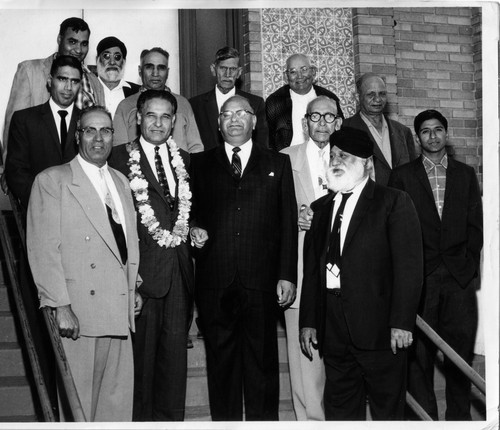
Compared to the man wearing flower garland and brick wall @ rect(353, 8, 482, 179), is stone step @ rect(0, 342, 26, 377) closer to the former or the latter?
the man wearing flower garland

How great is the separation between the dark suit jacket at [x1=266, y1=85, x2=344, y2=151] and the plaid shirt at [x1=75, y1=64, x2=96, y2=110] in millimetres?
1327

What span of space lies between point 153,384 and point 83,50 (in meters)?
2.49

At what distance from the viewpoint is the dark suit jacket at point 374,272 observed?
4.94m

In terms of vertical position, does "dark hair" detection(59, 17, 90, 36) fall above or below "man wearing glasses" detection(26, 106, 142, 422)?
above

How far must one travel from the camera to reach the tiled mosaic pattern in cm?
819

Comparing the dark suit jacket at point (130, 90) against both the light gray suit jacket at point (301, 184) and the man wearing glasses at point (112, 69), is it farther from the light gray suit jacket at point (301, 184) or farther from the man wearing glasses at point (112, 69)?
the light gray suit jacket at point (301, 184)

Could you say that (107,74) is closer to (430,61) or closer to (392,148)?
(392,148)

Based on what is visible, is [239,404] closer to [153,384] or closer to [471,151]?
[153,384]

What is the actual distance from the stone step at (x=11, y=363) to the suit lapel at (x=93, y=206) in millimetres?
1278

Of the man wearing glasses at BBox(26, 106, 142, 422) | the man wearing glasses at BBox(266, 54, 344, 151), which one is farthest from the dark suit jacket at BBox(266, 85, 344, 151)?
the man wearing glasses at BBox(26, 106, 142, 422)

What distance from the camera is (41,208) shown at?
5.05 metres

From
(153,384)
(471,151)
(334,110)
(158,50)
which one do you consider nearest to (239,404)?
(153,384)

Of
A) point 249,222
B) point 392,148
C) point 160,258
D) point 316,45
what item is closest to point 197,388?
point 160,258

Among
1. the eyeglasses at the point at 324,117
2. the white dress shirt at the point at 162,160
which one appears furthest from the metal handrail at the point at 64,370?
the eyeglasses at the point at 324,117
